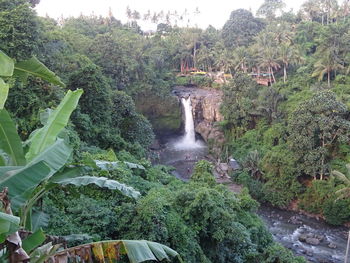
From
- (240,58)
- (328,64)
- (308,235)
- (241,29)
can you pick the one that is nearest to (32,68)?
(308,235)

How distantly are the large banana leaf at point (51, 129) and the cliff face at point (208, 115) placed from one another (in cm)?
2631

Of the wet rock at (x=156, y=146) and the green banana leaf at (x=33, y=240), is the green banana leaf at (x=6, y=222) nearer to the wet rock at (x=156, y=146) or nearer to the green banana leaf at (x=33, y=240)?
the green banana leaf at (x=33, y=240)

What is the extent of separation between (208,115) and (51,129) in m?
Result: 29.1

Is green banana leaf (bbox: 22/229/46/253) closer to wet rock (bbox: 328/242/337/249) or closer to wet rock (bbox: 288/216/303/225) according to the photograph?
→ wet rock (bbox: 328/242/337/249)

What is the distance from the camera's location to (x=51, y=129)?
3797 millimetres

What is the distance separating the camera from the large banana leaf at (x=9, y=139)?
3205mm

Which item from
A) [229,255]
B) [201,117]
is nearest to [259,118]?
[201,117]

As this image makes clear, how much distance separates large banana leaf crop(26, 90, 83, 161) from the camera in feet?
12.0

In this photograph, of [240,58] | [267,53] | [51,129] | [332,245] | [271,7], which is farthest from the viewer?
[271,7]

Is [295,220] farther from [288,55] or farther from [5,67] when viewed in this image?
[5,67]

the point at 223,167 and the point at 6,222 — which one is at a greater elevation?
the point at 6,222

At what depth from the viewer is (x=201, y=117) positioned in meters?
33.3

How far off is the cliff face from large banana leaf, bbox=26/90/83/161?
26.3m

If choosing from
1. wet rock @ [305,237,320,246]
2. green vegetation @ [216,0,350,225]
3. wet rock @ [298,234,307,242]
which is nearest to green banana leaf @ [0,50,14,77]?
green vegetation @ [216,0,350,225]
